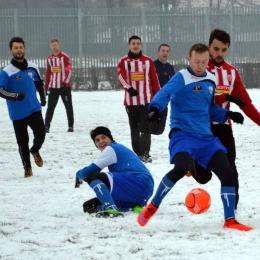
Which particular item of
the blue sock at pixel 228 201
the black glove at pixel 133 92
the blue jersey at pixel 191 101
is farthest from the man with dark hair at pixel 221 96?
the black glove at pixel 133 92

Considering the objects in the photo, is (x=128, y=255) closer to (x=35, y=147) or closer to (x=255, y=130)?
(x=35, y=147)

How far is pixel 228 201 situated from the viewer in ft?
20.7

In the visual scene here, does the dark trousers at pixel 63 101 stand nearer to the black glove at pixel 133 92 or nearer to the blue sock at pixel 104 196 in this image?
the black glove at pixel 133 92

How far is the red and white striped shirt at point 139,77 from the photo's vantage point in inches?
436

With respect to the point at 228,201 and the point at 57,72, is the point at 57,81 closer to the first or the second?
the point at 57,72

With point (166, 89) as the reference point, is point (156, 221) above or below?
below

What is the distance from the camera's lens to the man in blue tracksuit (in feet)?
20.7

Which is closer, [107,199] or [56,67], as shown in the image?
[107,199]

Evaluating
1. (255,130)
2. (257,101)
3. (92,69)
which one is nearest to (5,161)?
(255,130)

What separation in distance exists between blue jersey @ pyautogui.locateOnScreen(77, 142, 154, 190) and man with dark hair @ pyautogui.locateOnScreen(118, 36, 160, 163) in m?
3.60

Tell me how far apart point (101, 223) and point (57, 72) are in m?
9.20

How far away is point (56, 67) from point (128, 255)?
1056cm

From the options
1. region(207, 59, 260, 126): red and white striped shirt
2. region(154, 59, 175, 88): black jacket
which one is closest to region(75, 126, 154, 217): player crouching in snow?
region(207, 59, 260, 126): red and white striped shirt

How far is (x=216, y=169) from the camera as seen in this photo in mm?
6367
